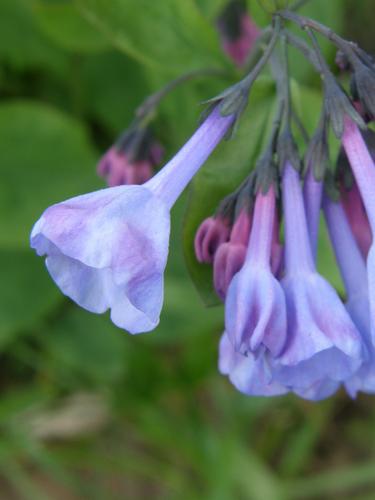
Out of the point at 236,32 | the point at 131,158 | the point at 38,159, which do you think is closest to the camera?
the point at 131,158

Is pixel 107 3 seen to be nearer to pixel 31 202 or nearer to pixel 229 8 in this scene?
pixel 229 8

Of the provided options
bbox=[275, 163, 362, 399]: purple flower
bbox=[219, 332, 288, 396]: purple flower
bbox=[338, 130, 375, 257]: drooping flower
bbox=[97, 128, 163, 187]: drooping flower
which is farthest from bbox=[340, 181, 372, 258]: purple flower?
bbox=[97, 128, 163, 187]: drooping flower

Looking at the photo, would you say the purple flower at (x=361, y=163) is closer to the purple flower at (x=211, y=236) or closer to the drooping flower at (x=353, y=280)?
the drooping flower at (x=353, y=280)

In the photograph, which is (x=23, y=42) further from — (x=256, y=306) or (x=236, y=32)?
(x=256, y=306)

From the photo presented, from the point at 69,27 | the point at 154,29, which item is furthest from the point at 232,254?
the point at 69,27

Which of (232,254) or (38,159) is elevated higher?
(232,254)
